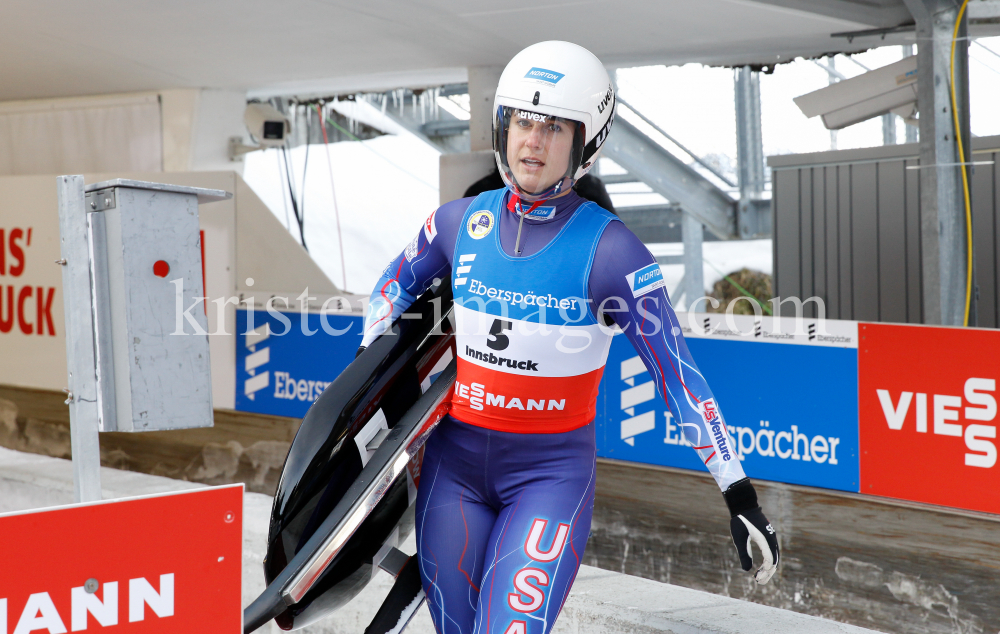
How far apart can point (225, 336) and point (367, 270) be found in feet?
13.9

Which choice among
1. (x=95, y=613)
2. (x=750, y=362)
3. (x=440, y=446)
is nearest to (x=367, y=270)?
(x=750, y=362)

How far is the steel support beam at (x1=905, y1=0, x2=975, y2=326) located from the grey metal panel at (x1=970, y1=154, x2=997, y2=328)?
2.78ft

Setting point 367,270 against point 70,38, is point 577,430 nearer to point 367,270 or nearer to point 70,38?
point 70,38

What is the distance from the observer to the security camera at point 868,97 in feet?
13.9

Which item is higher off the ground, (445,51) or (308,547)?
(445,51)

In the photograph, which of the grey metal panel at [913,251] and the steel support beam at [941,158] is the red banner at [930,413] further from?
the grey metal panel at [913,251]

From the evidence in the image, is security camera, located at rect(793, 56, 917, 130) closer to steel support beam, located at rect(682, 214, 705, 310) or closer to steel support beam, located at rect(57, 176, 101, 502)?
steel support beam, located at rect(57, 176, 101, 502)

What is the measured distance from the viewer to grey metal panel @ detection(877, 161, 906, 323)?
16.1ft

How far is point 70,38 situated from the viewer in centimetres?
502

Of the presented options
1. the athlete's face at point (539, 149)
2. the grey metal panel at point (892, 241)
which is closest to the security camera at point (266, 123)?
the grey metal panel at point (892, 241)

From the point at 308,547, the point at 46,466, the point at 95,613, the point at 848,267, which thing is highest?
the point at 848,267

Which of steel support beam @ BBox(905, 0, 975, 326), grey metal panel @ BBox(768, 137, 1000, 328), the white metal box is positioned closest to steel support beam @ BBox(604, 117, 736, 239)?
grey metal panel @ BBox(768, 137, 1000, 328)

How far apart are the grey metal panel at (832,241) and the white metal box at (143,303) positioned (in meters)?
4.14

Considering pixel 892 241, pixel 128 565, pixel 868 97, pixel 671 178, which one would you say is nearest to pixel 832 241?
pixel 892 241
